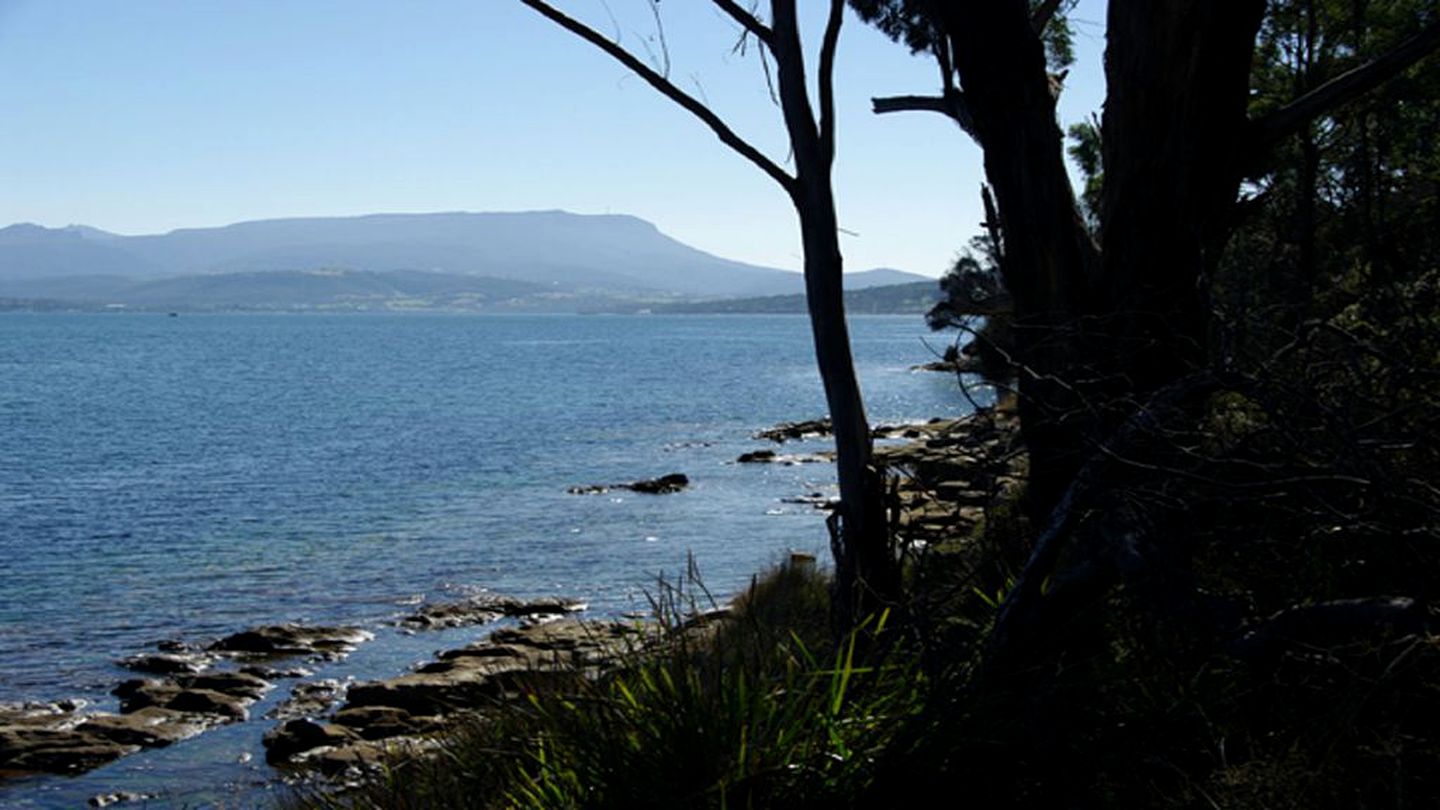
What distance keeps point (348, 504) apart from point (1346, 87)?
2749cm

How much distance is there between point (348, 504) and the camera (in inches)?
1241

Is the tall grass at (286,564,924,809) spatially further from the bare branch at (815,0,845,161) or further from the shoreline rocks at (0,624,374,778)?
the shoreline rocks at (0,624,374,778)

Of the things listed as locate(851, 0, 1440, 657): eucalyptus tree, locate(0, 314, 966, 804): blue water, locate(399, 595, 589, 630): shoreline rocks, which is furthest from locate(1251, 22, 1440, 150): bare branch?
locate(399, 595, 589, 630): shoreline rocks

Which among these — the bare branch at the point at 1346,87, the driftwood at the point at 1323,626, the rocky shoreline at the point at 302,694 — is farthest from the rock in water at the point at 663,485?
the driftwood at the point at 1323,626

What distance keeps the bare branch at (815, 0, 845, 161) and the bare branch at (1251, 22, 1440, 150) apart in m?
3.68

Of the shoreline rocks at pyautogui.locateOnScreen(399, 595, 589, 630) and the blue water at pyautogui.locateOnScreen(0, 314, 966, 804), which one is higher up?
the shoreline rocks at pyautogui.locateOnScreen(399, 595, 589, 630)

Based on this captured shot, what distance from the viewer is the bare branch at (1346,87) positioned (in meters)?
6.45

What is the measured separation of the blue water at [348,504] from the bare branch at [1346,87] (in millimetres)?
10851

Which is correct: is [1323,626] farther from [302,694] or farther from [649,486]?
[649,486]

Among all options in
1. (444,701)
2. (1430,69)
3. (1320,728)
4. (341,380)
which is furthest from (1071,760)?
(341,380)

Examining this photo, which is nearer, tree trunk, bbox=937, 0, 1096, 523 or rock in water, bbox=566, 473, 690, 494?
tree trunk, bbox=937, 0, 1096, 523

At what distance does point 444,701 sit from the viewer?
46.3 feet

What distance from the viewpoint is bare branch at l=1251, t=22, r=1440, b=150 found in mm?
6449

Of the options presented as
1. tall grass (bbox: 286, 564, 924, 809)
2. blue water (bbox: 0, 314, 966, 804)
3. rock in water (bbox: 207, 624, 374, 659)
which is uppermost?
tall grass (bbox: 286, 564, 924, 809)
